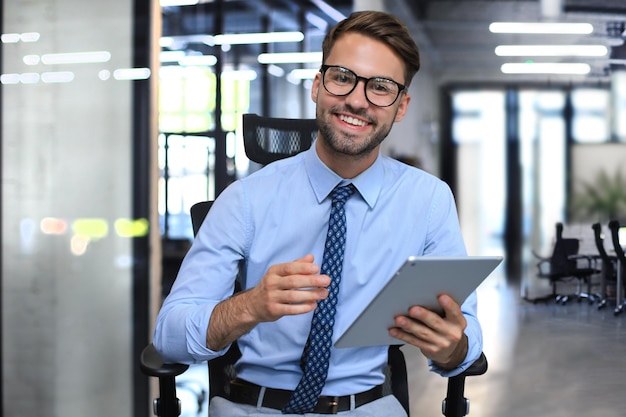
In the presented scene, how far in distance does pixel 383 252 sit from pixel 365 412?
37 cm

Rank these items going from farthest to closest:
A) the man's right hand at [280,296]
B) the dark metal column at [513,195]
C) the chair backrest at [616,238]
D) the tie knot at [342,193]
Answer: the dark metal column at [513,195] → the chair backrest at [616,238] → the tie knot at [342,193] → the man's right hand at [280,296]

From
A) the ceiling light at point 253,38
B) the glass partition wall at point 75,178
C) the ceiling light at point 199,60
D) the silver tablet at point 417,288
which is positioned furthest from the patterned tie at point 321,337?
the glass partition wall at point 75,178

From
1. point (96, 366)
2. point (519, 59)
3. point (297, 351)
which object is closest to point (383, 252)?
point (297, 351)

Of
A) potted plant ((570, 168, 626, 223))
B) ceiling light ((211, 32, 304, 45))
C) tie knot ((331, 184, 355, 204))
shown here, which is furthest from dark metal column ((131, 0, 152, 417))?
potted plant ((570, 168, 626, 223))

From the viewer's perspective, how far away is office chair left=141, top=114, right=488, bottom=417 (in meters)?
1.67

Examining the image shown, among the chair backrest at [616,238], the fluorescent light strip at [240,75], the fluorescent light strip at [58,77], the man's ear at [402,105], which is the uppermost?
the fluorescent light strip at [58,77]

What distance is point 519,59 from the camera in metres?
2.37

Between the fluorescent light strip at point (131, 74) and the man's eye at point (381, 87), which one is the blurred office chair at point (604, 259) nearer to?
the man's eye at point (381, 87)

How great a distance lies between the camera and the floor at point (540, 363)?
7.42ft

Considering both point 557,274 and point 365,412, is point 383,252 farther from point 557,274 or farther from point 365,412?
point 557,274

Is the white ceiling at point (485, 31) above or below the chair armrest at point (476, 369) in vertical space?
above

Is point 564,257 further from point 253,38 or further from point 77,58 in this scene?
point 77,58

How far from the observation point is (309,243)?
1733mm

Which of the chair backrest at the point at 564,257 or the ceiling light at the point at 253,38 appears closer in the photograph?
the chair backrest at the point at 564,257
